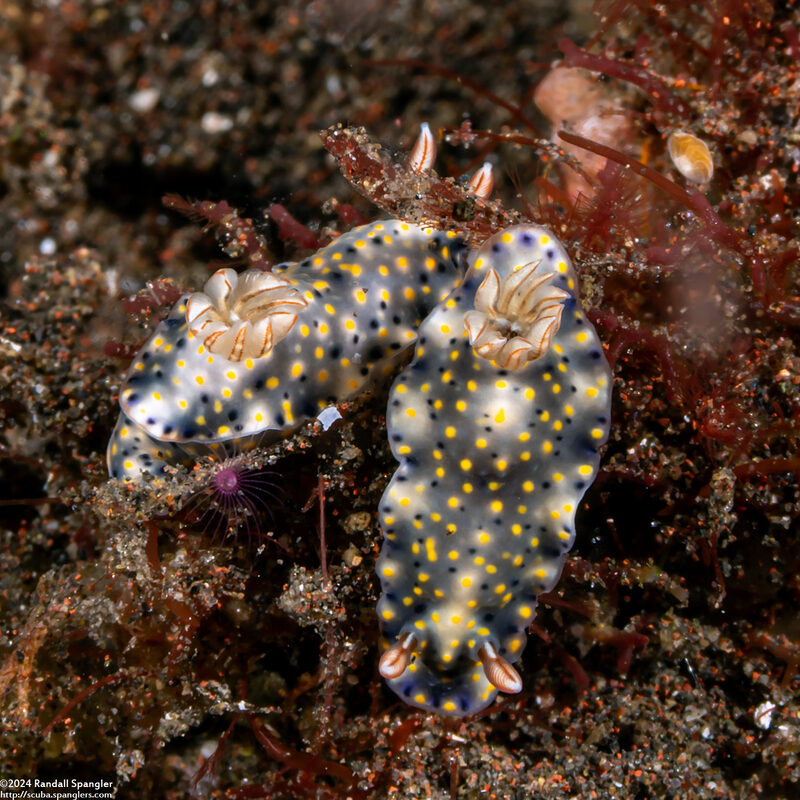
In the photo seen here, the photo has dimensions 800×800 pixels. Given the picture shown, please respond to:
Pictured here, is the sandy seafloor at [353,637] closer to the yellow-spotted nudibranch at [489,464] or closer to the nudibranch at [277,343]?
the nudibranch at [277,343]

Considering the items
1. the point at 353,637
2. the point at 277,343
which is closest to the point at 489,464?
the point at 277,343

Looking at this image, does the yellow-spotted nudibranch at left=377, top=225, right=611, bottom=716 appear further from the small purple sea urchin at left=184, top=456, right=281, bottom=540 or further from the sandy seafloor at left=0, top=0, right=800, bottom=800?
the small purple sea urchin at left=184, top=456, right=281, bottom=540

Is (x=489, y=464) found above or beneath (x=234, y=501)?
above

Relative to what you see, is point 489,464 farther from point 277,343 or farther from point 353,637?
point 353,637

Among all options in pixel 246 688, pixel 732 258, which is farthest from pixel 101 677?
pixel 732 258

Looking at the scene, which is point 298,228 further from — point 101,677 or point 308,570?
point 101,677

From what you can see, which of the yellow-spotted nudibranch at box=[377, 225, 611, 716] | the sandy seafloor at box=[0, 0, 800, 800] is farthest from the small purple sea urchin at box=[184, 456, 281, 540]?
the yellow-spotted nudibranch at box=[377, 225, 611, 716]

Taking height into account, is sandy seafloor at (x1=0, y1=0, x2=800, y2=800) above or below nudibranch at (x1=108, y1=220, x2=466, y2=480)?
below
